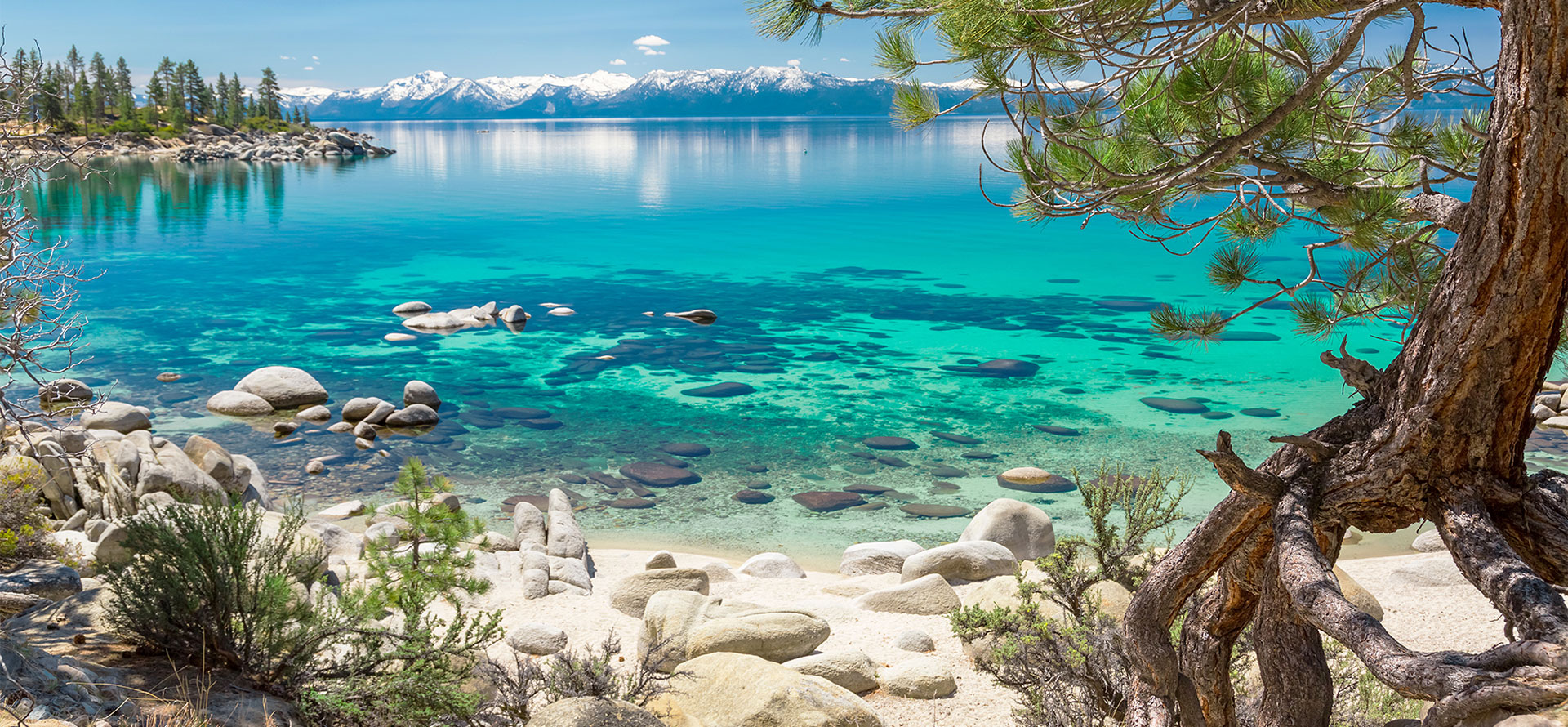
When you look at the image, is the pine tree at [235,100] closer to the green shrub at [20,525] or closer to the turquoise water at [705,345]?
the turquoise water at [705,345]

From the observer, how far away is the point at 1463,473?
2.85 metres

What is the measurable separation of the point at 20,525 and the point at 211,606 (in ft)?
11.5

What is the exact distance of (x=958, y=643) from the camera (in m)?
7.04

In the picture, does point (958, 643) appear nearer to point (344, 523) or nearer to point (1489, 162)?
point (1489, 162)

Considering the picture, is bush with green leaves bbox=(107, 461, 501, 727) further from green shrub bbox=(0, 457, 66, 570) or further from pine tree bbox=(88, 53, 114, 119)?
pine tree bbox=(88, 53, 114, 119)

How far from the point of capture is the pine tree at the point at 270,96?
357ft

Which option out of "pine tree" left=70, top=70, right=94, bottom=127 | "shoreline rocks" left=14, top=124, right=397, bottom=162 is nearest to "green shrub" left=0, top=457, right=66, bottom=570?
"shoreline rocks" left=14, top=124, right=397, bottom=162

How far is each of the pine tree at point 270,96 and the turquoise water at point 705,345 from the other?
6525 cm

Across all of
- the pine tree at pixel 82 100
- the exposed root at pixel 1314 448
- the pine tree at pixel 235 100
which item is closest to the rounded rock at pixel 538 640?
the exposed root at pixel 1314 448

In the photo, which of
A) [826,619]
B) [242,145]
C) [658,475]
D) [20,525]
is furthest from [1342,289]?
[242,145]

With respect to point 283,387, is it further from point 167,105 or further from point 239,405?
point 167,105

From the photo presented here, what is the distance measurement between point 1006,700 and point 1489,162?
167 inches

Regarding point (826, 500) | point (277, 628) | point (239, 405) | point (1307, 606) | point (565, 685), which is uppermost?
point (1307, 606)

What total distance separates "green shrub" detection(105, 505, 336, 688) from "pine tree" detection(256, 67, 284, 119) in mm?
121508
